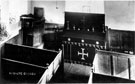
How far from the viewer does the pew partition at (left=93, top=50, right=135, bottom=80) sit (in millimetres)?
3514

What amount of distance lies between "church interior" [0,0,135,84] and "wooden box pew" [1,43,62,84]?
0.07 feet

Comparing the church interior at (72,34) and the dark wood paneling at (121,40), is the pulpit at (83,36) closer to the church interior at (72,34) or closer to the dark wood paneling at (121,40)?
the church interior at (72,34)

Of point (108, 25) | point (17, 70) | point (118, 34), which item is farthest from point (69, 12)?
point (17, 70)

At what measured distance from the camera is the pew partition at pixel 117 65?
11.5 ft

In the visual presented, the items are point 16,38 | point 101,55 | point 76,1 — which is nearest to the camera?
Answer: point 101,55

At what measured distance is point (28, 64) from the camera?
126 inches

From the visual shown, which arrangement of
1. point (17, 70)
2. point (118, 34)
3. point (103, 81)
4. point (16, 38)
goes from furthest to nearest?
point (118, 34)
point (16, 38)
point (17, 70)
point (103, 81)

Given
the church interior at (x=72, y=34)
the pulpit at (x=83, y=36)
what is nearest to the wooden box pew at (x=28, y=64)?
the church interior at (x=72, y=34)

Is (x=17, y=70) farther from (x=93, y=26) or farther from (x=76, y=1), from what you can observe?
(x=76, y=1)

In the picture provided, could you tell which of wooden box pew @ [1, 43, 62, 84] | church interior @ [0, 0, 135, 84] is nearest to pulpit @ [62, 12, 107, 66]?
church interior @ [0, 0, 135, 84]

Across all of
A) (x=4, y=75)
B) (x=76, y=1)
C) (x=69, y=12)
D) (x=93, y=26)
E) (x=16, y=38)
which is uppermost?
(x=76, y=1)

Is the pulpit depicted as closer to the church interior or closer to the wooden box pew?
the church interior

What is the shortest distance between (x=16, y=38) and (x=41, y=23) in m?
1.20

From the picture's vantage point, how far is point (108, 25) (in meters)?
5.55
